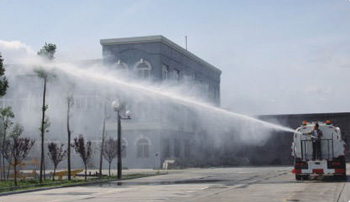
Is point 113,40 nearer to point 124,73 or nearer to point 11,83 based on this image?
point 124,73

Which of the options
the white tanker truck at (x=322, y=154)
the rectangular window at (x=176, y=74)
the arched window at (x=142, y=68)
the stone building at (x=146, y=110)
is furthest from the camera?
the rectangular window at (x=176, y=74)

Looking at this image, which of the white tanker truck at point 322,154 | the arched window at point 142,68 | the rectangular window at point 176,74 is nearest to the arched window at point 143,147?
the arched window at point 142,68

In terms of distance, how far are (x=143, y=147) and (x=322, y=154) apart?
3346 centimetres

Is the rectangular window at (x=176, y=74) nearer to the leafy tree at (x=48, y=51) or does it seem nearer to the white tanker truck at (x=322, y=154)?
the leafy tree at (x=48, y=51)

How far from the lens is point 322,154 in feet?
92.2

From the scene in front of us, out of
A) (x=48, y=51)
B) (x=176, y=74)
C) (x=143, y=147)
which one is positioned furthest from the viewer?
(x=176, y=74)

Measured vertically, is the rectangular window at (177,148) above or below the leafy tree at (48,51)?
below

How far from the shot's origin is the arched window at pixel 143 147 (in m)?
59.5

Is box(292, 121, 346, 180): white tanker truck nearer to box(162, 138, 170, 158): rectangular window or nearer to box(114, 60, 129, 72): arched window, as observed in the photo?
box(162, 138, 170, 158): rectangular window

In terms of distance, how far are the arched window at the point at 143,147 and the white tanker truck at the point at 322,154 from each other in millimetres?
32267

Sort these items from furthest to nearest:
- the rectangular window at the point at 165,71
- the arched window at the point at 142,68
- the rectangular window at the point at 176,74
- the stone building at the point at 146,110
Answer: the rectangular window at the point at 176,74
the rectangular window at the point at 165,71
the arched window at the point at 142,68
the stone building at the point at 146,110

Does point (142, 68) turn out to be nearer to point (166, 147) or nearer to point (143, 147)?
Answer: point (143, 147)

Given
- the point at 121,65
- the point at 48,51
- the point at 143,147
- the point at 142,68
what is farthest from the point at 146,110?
the point at 48,51

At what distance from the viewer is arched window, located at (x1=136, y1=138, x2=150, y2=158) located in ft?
195
